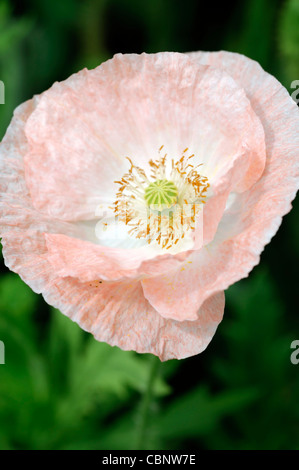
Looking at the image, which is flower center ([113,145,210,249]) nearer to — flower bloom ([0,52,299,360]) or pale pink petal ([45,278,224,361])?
flower bloom ([0,52,299,360])

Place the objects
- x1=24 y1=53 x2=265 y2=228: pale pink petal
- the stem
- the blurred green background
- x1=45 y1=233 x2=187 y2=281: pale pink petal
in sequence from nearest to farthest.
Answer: x1=45 y1=233 x2=187 y2=281: pale pink petal < x1=24 y1=53 x2=265 y2=228: pale pink petal < the stem < the blurred green background

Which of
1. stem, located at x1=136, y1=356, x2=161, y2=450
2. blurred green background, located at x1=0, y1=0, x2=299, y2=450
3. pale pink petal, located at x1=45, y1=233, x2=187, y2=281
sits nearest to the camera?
pale pink petal, located at x1=45, y1=233, x2=187, y2=281

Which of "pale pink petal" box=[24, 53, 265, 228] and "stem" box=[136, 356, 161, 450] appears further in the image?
"stem" box=[136, 356, 161, 450]

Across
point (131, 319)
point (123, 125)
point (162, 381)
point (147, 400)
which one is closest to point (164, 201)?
point (123, 125)

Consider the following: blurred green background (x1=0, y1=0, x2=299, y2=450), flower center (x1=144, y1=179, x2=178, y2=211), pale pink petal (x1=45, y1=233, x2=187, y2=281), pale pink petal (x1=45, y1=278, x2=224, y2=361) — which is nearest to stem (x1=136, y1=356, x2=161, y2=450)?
blurred green background (x1=0, y1=0, x2=299, y2=450)

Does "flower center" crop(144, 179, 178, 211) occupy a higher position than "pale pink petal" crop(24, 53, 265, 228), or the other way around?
"pale pink petal" crop(24, 53, 265, 228)

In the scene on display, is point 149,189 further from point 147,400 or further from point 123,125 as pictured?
point 147,400

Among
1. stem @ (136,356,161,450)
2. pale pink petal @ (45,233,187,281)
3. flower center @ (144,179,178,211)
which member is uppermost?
flower center @ (144,179,178,211)

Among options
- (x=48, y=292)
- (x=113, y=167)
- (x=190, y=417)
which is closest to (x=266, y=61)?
(x=113, y=167)
